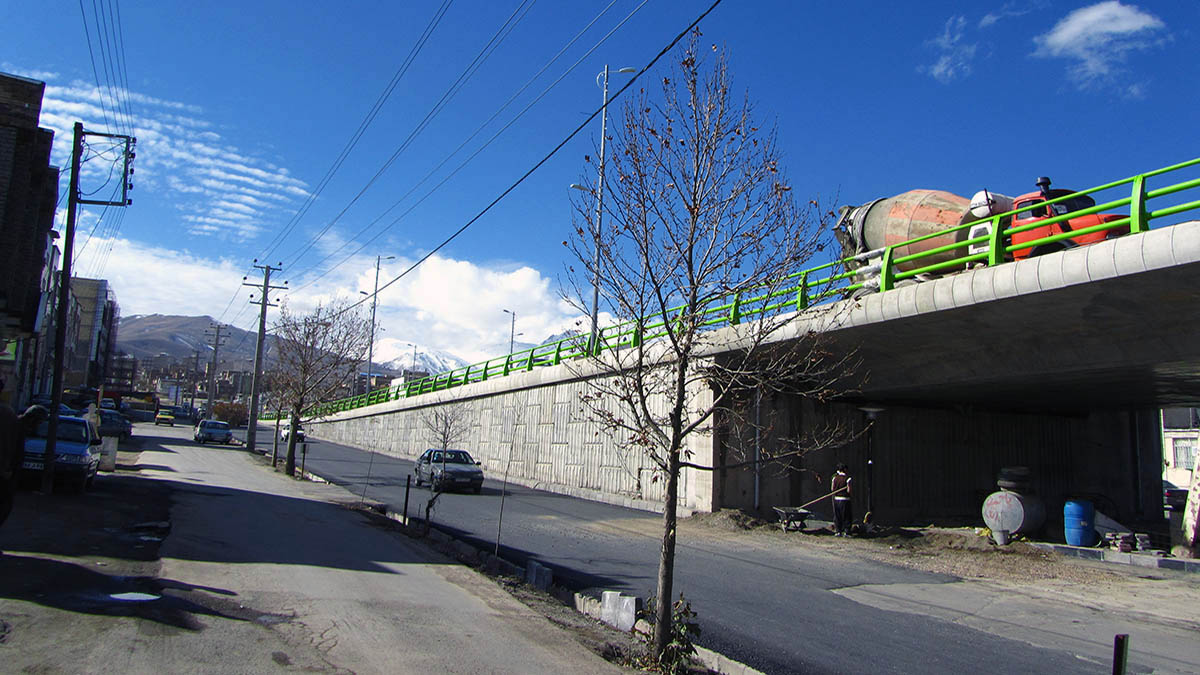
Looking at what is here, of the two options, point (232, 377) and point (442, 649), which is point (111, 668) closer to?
point (442, 649)

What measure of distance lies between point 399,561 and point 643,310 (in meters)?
6.15

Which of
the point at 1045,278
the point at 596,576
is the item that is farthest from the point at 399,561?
the point at 1045,278

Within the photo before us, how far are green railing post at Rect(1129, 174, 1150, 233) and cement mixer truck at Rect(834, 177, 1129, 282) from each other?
1.91 m

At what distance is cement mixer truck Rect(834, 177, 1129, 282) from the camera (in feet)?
47.5

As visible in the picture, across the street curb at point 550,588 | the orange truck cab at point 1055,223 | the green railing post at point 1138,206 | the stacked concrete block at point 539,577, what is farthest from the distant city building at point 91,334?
the green railing post at point 1138,206

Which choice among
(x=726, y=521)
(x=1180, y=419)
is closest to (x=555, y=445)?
(x=726, y=521)

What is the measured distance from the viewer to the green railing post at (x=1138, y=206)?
1149 centimetres

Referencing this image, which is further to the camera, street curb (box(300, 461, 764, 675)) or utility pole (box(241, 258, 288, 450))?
utility pole (box(241, 258, 288, 450))

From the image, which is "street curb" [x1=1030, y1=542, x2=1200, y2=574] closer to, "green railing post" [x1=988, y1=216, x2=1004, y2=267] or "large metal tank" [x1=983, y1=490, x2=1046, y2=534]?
"large metal tank" [x1=983, y1=490, x2=1046, y2=534]

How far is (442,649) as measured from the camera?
6898mm

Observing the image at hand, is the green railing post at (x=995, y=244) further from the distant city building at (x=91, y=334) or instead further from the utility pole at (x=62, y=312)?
the distant city building at (x=91, y=334)

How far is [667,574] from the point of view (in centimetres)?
694

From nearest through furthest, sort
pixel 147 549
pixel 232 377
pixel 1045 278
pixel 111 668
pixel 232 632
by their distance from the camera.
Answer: pixel 111 668 < pixel 232 632 < pixel 147 549 < pixel 1045 278 < pixel 232 377

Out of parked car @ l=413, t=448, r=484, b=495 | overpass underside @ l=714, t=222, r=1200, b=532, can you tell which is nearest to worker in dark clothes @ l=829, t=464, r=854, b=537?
overpass underside @ l=714, t=222, r=1200, b=532
